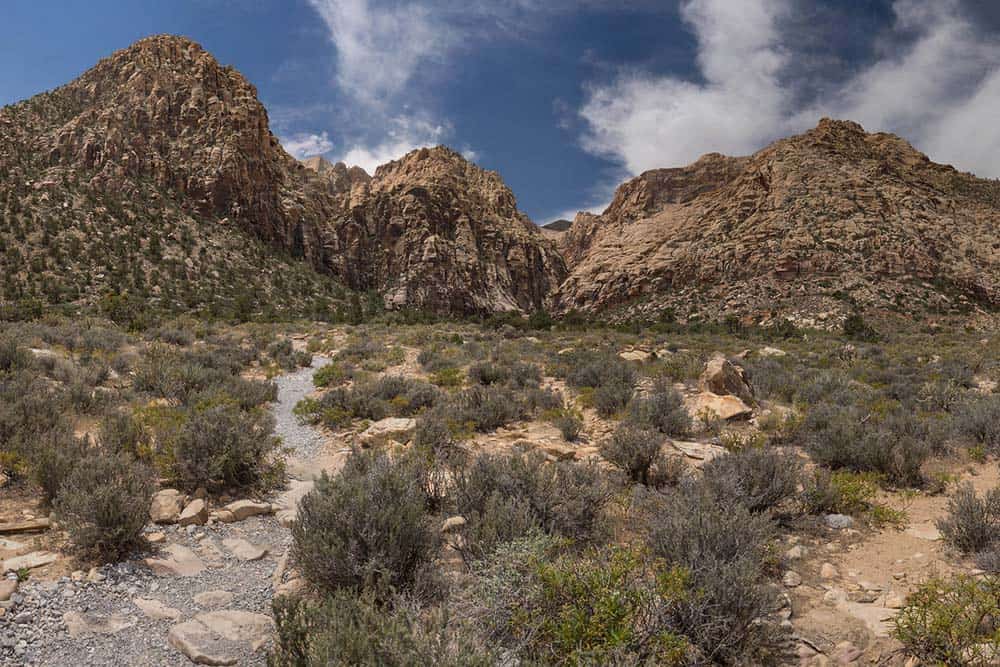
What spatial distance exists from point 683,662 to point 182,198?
57984 mm

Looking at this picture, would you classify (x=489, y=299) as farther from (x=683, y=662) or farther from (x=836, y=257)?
(x=683, y=662)

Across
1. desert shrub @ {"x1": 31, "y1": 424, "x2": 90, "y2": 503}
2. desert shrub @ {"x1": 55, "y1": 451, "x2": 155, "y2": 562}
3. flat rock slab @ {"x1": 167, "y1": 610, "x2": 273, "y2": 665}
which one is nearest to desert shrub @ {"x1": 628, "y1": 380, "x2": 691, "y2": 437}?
flat rock slab @ {"x1": 167, "y1": 610, "x2": 273, "y2": 665}

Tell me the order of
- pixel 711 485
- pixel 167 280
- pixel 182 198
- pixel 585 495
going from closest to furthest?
pixel 585 495, pixel 711 485, pixel 167 280, pixel 182 198

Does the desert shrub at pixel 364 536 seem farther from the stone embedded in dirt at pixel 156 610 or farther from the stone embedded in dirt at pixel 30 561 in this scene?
the stone embedded in dirt at pixel 30 561

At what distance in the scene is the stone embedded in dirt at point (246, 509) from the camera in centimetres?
462

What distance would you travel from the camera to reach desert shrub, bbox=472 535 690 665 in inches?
93.7

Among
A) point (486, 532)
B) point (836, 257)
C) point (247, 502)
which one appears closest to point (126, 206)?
point (247, 502)

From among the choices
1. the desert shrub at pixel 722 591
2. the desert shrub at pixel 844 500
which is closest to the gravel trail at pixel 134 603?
the desert shrub at pixel 722 591

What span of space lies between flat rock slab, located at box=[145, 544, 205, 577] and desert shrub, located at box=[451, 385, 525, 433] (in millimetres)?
4084

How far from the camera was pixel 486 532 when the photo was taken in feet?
11.5

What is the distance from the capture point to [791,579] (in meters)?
3.58

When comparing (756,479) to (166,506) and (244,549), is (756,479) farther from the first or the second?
(166,506)

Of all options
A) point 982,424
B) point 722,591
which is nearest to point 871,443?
point 982,424

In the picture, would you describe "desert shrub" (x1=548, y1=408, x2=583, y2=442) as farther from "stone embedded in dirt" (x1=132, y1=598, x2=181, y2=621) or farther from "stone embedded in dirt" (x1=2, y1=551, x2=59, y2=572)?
"stone embedded in dirt" (x1=2, y1=551, x2=59, y2=572)
